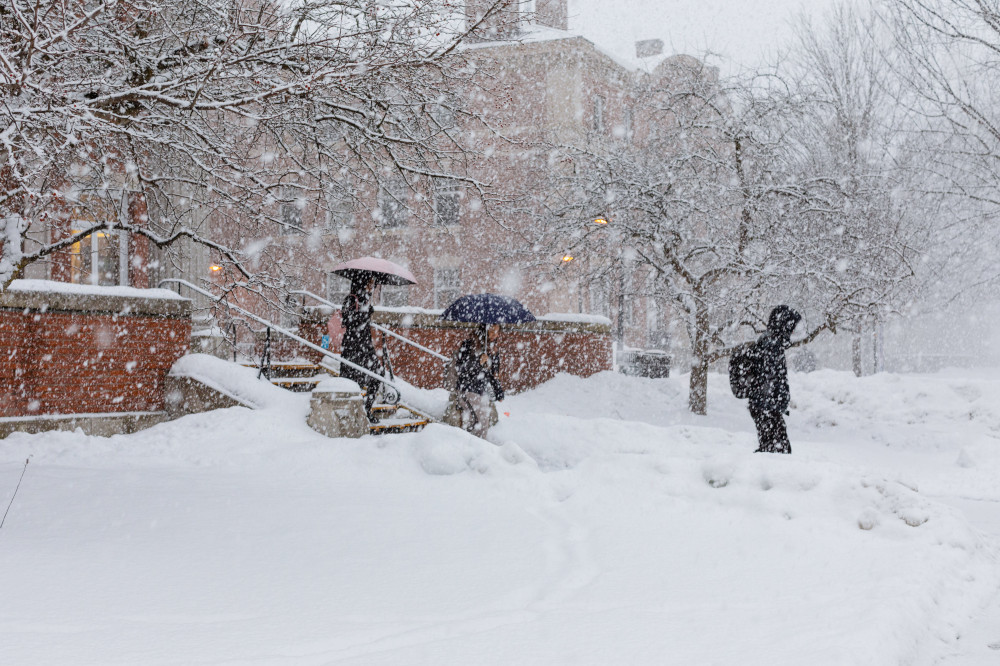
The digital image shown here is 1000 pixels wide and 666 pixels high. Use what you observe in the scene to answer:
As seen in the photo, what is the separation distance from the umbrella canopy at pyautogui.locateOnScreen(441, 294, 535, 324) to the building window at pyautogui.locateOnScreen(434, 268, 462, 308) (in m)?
17.0

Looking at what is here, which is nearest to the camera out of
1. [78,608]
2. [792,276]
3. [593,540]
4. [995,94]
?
[78,608]

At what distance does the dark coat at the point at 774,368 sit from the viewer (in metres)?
8.76

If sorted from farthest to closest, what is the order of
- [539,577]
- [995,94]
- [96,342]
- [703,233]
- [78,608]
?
[995,94]
[703,233]
[96,342]
[539,577]
[78,608]

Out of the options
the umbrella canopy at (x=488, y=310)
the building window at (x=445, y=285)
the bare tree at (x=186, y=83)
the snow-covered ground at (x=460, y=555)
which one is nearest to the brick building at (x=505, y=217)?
the building window at (x=445, y=285)

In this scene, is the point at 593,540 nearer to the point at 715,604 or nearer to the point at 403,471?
the point at 715,604

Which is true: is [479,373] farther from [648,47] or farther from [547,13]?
[648,47]

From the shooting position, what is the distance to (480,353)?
33.4ft

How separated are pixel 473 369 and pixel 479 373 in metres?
0.11

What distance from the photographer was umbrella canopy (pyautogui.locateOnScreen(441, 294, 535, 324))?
32.8 feet

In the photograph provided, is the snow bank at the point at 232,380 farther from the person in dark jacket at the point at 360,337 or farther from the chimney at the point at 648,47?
the chimney at the point at 648,47

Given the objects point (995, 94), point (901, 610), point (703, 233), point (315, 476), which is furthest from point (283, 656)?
point (995, 94)

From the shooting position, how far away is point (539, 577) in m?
4.34

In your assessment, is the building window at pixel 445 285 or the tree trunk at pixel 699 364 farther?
the building window at pixel 445 285

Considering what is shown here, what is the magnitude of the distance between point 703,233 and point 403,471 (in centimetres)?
1158
